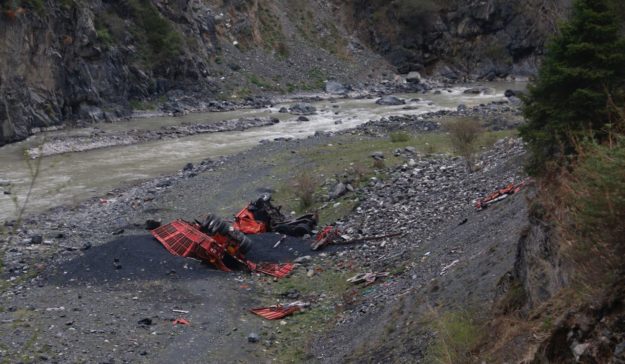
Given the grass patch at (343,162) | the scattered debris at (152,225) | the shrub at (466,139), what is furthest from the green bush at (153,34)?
the scattered debris at (152,225)

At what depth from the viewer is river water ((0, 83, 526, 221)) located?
71.7 feet

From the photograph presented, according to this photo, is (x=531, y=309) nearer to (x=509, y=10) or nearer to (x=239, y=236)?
(x=239, y=236)

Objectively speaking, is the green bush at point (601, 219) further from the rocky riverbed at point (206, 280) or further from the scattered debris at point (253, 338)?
the scattered debris at point (253, 338)

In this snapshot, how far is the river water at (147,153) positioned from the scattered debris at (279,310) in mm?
6134

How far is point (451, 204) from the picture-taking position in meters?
14.4

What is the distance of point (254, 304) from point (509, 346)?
6.83m

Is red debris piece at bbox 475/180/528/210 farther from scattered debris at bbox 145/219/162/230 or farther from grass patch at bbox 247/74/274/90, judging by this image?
grass patch at bbox 247/74/274/90

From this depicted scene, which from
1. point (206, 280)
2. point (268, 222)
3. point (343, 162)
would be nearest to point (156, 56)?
point (343, 162)

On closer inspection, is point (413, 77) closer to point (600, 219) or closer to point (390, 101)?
point (390, 101)

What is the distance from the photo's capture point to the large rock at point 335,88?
5200cm

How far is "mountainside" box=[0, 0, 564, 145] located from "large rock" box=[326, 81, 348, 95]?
102 centimetres

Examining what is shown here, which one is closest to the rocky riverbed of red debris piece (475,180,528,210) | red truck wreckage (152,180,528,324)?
red debris piece (475,180,528,210)

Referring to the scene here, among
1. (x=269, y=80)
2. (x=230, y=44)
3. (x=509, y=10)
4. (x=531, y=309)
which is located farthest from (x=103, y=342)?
(x=509, y=10)

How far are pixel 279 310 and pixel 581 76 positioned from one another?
237 inches
